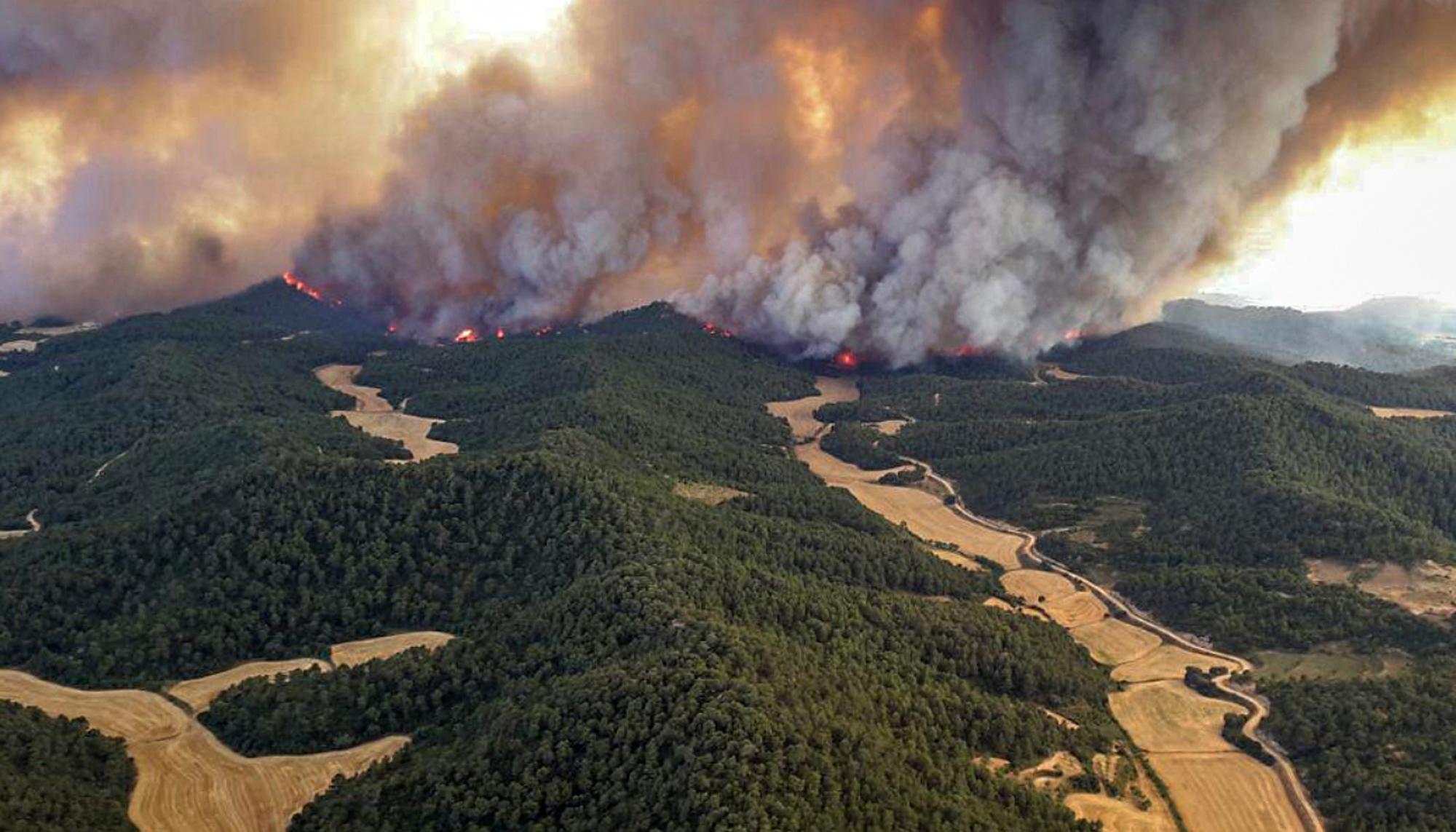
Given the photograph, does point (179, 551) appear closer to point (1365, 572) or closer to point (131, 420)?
point (131, 420)

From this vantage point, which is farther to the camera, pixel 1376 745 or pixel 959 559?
pixel 959 559

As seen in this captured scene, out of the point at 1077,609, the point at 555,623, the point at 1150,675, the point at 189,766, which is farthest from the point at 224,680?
the point at 1077,609

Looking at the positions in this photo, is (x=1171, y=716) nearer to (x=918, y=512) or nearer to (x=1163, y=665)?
(x=1163, y=665)

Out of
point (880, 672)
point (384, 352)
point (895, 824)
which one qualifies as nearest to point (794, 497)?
point (880, 672)

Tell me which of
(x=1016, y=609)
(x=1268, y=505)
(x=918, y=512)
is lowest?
(x=1016, y=609)

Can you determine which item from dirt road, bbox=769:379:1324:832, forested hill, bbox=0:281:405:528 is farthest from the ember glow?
dirt road, bbox=769:379:1324:832

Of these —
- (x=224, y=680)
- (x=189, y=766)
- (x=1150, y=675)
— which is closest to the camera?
(x=189, y=766)

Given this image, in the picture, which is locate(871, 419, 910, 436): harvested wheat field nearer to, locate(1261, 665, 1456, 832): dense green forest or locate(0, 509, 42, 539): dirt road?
locate(1261, 665, 1456, 832): dense green forest
